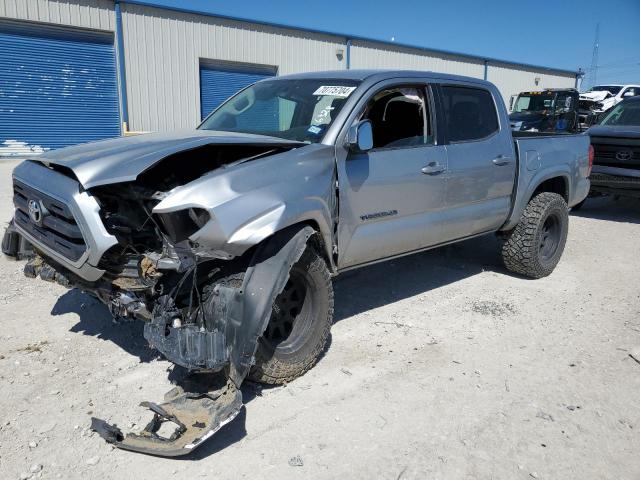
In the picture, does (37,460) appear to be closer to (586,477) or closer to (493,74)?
(586,477)

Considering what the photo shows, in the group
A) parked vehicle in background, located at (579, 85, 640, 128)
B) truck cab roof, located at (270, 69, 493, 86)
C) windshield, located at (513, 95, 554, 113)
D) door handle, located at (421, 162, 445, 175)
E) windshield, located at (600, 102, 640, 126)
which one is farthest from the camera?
parked vehicle in background, located at (579, 85, 640, 128)

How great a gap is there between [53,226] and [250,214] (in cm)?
117

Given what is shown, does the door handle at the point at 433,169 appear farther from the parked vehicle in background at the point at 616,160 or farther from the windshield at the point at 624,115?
the windshield at the point at 624,115

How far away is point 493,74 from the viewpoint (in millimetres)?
26422

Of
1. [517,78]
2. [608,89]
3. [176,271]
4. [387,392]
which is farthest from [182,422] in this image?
[517,78]

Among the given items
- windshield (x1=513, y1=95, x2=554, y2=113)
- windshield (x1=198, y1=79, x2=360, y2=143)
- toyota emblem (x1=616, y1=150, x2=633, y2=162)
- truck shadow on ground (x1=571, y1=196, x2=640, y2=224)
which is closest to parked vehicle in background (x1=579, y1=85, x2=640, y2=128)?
windshield (x1=513, y1=95, x2=554, y2=113)

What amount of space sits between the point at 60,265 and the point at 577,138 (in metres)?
5.46

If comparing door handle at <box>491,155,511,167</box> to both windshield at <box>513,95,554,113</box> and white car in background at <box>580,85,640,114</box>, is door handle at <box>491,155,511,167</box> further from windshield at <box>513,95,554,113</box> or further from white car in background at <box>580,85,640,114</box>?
white car in background at <box>580,85,640,114</box>

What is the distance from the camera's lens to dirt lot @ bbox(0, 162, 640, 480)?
108 inches

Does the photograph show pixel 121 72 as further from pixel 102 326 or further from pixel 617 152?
pixel 102 326

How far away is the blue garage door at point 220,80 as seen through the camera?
1678 centimetres

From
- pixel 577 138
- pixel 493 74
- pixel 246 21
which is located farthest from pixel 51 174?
pixel 493 74

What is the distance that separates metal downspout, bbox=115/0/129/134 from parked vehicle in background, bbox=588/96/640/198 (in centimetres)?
1145

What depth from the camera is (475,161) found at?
470 cm
